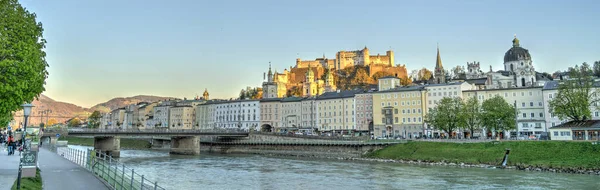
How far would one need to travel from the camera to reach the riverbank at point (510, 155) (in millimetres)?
45688

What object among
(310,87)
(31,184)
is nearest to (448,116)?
(31,184)

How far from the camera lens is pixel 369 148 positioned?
230ft

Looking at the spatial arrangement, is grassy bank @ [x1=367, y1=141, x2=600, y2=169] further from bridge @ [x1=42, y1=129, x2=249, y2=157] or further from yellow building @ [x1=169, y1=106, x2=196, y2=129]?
yellow building @ [x1=169, y1=106, x2=196, y2=129]

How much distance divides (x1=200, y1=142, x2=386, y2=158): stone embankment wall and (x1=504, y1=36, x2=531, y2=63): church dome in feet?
211

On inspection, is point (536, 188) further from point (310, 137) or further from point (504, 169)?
point (310, 137)

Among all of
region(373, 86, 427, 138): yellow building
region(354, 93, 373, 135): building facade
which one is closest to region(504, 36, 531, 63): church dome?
region(373, 86, 427, 138): yellow building

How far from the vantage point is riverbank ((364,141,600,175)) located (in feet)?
150

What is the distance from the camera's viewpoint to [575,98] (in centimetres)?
6116

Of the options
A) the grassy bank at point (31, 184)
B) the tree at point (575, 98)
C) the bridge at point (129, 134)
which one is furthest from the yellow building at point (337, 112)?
the grassy bank at point (31, 184)

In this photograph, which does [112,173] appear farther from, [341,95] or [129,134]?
[341,95]

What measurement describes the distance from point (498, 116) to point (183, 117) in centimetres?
11286

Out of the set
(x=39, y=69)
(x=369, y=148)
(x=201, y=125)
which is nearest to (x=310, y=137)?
(x=369, y=148)

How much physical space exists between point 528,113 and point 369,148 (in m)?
32.6

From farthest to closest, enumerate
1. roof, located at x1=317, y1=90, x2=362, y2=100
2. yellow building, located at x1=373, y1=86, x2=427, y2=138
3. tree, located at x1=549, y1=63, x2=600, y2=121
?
roof, located at x1=317, y1=90, x2=362, y2=100 < yellow building, located at x1=373, y1=86, x2=427, y2=138 < tree, located at x1=549, y1=63, x2=600, y2=121
